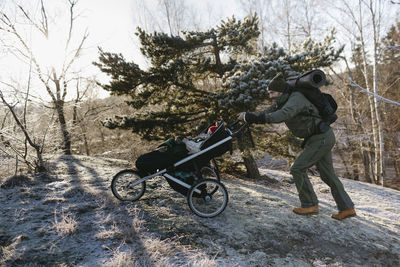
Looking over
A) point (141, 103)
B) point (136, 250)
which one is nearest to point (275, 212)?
point (136, 250)

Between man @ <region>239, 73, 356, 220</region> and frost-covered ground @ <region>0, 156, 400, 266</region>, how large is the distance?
0.96ft

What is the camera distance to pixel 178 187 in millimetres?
3729

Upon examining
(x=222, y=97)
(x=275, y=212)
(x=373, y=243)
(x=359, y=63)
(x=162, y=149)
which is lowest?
(x=373, y=243)

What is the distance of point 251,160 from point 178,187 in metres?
5.31

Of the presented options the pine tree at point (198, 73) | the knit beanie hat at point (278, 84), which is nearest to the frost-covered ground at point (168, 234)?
the knit beanie hat at point (278, 84)

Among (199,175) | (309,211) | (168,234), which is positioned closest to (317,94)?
(309,211)

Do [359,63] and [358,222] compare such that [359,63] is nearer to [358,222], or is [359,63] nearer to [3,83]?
[358,222]

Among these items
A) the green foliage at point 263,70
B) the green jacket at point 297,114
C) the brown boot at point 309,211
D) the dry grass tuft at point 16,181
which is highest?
the green foliage at point 263,70

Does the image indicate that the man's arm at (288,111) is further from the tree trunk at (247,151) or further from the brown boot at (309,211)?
the tree trunk at (247,151)

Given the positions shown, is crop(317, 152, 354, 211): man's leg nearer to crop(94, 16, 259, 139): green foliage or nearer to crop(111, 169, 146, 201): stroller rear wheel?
crop(111, 169, 146, 201): stroller rear wheel

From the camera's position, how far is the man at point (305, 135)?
3.32m

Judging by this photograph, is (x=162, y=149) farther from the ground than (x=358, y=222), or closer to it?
farther from the ground

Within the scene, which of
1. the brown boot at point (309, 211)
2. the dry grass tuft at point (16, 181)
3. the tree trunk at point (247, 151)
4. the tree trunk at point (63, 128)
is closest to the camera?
the brown boot at point (309, 211)

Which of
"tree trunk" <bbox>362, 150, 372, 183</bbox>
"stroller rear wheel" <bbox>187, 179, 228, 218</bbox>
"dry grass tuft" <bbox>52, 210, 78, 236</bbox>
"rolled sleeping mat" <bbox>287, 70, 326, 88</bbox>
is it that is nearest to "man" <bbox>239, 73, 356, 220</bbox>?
"rolled sleeping mat" <bbox>287, 70, 326, 88</bbox>
